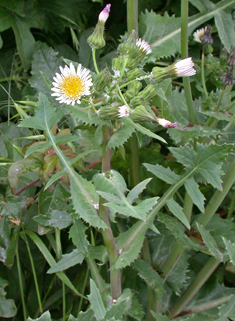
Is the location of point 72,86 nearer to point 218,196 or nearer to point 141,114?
point 141,114

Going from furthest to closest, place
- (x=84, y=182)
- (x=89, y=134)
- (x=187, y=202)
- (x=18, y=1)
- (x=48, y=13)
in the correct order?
(x=48, y=13) < (x=18, y=1) < (x=187, y=202) < (x=89, y=134) < (x=84, y=182)

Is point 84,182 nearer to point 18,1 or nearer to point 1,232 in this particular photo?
point 1,232

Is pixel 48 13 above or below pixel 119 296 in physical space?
above

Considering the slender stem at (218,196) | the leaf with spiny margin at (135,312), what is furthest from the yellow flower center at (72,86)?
the leaf with spiny margin at (135,312)

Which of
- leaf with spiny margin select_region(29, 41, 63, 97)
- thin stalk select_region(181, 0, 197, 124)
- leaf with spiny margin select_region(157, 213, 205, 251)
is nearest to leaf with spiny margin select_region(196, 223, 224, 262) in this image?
leaf with spiny margin select_region(157, 213, 205, 251)

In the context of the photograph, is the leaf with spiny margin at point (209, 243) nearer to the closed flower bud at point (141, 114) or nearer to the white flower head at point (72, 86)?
the closed flower bud at point (141, 114)

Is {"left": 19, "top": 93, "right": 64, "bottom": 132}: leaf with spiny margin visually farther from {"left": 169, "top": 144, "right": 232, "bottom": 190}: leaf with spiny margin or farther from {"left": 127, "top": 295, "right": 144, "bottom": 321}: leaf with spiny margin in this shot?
{"left": 127, "top": 295, "right": 144, "bottom": 321}: leaf with spiny margin

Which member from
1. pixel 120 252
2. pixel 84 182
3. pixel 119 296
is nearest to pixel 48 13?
pixel 84 182

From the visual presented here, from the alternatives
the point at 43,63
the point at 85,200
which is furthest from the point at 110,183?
the point at 43,63
